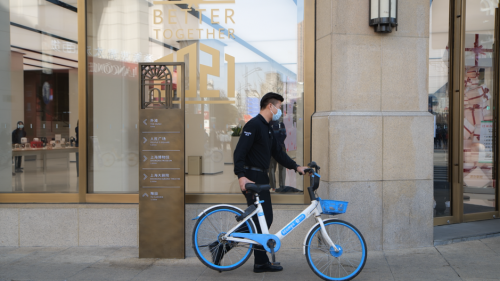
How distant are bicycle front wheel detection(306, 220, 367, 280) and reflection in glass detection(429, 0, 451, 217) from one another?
3224 millimetres

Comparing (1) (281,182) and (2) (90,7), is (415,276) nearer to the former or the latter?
(1) (281,182)

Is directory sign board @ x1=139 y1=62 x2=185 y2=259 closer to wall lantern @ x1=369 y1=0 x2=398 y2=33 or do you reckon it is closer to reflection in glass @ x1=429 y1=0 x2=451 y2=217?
wall lantern @ x1=369 y1=0 x2=398 y2=33

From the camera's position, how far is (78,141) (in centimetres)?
637

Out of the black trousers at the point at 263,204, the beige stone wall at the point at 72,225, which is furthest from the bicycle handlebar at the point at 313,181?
the beige stone wall at the point at 72,225

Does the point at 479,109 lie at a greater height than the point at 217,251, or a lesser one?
greater

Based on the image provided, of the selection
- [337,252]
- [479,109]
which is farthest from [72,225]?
[479,109]

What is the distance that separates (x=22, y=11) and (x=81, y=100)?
1.80 metres

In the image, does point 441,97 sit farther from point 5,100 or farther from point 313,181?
point 5,100

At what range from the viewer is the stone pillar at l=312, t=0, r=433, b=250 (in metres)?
5.60

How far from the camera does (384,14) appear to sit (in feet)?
18.1

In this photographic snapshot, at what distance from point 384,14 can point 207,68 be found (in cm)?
264

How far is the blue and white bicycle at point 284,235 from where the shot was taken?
4.35m

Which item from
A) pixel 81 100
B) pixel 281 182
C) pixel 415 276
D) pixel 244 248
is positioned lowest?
pixel 415 276

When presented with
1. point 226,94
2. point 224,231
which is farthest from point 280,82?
point 224,231
